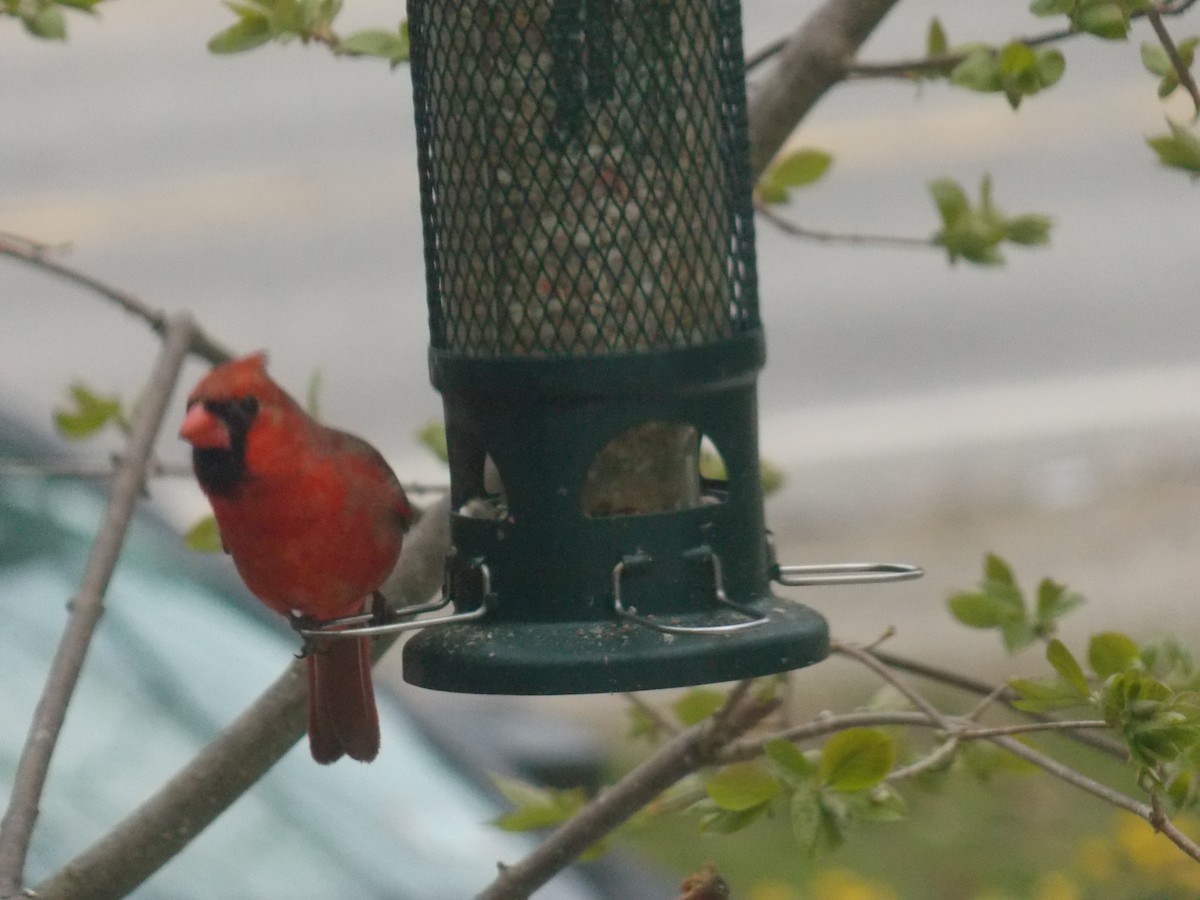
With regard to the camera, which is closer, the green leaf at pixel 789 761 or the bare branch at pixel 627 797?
the green leaf at pixel 789 761

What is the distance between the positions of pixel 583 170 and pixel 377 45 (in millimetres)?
359

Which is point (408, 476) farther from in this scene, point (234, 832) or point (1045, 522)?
point (234, 832)

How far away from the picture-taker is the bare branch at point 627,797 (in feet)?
7.79

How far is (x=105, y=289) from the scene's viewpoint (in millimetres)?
2791

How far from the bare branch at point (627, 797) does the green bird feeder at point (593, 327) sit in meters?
0.13

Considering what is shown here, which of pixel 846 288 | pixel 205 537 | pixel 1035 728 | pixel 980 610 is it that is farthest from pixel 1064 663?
pixel 846 288

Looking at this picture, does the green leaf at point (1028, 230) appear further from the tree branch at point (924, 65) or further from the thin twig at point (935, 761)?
the thin twig at point (935, 761)

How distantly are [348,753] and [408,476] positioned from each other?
5977 mm

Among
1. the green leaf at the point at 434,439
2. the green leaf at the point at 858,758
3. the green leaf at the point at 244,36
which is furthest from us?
the green leaf at the point at 434,439

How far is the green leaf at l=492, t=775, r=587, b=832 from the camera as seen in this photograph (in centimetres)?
258

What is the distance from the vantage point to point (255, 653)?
14.0 feet

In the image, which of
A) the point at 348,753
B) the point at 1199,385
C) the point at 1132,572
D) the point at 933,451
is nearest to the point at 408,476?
the point at 933,451

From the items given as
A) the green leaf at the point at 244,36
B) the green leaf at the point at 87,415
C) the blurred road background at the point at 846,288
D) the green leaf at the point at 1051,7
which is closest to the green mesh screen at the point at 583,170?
the green leaf at the point at 244,36

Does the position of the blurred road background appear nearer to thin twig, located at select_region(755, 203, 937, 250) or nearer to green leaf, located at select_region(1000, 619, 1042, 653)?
thin twig, located at select_region(755, 203, 937, 250)
